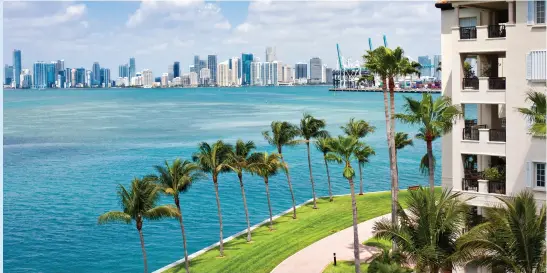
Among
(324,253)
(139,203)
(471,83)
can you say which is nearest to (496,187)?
(471,83)

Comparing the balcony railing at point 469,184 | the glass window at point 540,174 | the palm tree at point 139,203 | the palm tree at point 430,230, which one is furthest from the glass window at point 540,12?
the palm tree at point 139,203

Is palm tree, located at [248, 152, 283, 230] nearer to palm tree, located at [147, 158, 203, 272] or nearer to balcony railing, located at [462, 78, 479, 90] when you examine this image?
palm tree, located at [147, 158, 203, 272]

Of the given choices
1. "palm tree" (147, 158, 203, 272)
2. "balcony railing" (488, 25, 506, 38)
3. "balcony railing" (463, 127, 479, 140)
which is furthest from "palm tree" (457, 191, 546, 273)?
"palm tree" (147, 158, 203, 272)

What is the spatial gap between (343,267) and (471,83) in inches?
343

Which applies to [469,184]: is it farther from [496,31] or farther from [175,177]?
[175,177]

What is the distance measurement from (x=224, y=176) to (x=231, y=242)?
90.2 feet

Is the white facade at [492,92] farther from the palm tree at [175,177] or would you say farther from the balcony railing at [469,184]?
the palm tree at [175,177]

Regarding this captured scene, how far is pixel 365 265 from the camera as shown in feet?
86.4

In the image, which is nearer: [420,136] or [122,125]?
[420,136]

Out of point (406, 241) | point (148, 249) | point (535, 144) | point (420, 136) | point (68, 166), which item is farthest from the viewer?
point (68, 166)

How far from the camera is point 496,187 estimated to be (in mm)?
20250

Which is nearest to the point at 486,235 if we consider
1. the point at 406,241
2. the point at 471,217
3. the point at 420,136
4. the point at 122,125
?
the point at 406,241

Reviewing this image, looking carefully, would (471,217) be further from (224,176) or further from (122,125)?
(122,125)

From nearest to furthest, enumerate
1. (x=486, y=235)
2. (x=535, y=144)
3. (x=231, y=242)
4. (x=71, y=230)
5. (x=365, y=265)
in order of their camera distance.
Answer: (x=486, y=235), (x=535, y=144), (x=365, y=265), (x=231, y=242), (x=71, y=230)
